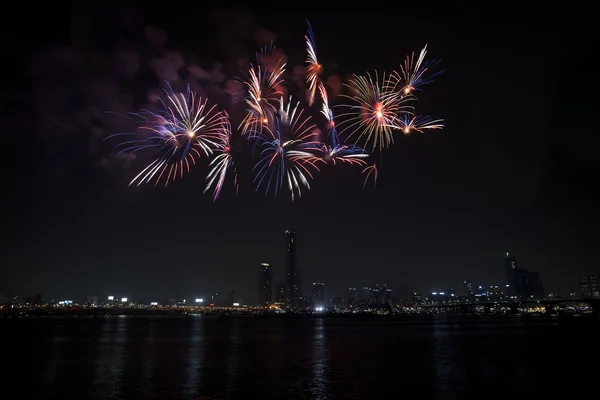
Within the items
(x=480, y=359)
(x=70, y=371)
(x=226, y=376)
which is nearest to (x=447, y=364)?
(x=480, y=359)

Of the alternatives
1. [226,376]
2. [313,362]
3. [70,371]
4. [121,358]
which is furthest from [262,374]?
[121,358]

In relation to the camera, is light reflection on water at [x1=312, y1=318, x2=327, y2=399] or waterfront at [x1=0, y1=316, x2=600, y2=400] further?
waterfront at [x1=0, y1=316, x2=600, y2=400]

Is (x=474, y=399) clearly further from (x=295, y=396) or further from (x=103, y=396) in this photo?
(x=103, y=396)

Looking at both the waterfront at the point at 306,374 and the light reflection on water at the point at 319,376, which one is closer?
the light reflection on water at the point at 319,376

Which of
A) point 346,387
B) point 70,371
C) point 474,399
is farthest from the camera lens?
point 70,371

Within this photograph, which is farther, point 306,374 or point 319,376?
point 306,374

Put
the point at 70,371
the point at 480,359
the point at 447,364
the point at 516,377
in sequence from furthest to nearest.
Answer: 1. the point at 480,359
2. the point at 447,364
3. the point at 70,371
4. the point at 516,377

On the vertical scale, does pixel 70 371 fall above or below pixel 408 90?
below

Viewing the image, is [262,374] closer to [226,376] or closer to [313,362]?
[226,376]

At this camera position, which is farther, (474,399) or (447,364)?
(447,364)
